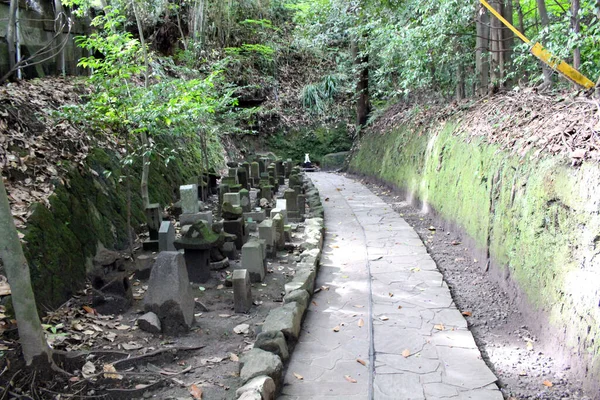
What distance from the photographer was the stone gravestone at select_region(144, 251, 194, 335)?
4.27 m

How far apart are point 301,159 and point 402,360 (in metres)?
18.5

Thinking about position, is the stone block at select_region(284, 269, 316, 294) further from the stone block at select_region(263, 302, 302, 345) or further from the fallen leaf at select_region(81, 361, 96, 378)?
the fallen leaf at select_region(81, 361, 96, 378)

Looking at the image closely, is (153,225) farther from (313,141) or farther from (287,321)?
(313,141)

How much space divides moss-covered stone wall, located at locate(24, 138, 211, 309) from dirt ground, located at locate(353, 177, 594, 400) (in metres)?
3.83

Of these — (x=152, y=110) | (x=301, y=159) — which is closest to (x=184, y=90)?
(x=152, y=110)

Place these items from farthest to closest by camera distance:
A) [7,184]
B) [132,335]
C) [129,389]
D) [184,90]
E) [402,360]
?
[184,90]
[7,184]
[132,335]
[402,360]
[129,389]

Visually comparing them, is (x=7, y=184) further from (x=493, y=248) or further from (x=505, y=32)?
(x=505, y=32)

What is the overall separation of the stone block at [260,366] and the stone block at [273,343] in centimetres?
12

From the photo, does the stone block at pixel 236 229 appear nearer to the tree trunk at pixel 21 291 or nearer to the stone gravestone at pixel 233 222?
the stone gravestone at pixel 233 222

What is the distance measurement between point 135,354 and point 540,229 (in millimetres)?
3540

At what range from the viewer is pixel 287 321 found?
160 inches

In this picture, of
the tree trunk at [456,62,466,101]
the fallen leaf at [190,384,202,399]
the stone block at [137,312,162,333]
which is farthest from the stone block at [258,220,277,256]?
the tree trunk at [456,62,466,101]

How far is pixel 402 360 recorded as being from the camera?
3846mm

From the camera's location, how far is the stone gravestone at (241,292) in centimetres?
482
